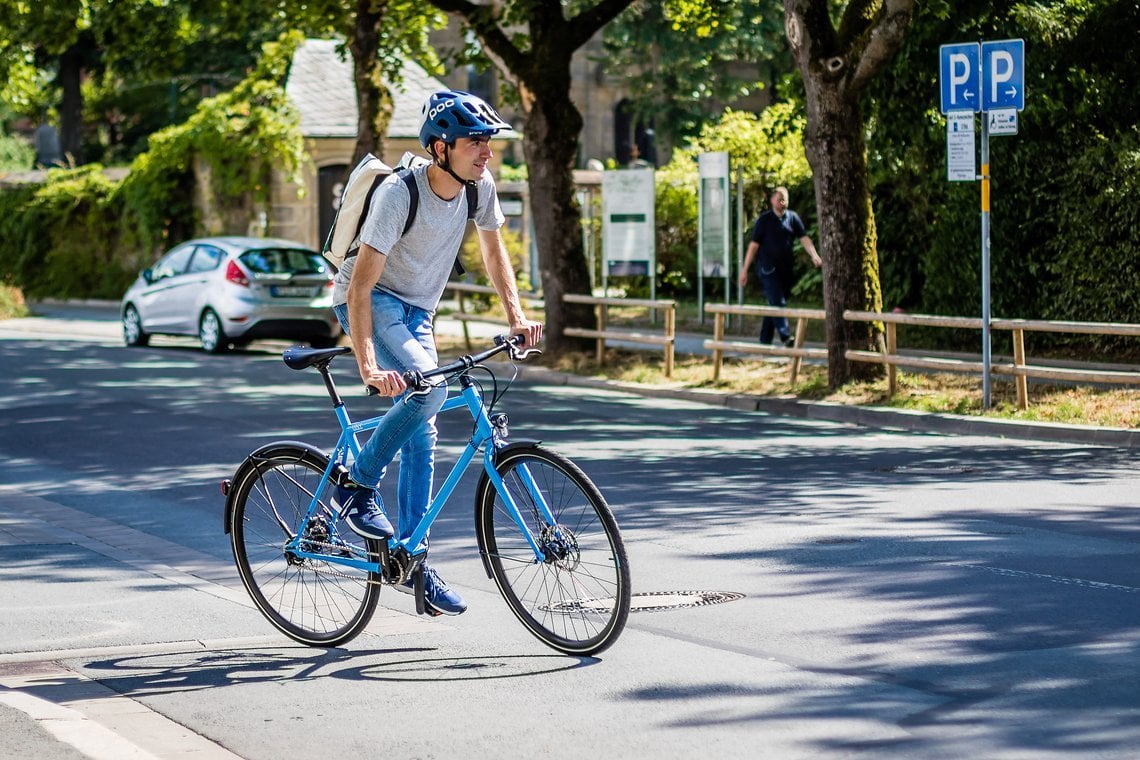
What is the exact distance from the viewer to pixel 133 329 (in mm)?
26141

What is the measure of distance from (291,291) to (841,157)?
31.4 ft

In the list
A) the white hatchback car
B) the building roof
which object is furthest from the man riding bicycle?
the building roof

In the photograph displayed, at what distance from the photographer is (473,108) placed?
21.2 feet

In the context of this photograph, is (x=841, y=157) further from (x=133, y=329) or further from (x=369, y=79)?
(x=133, y=329)

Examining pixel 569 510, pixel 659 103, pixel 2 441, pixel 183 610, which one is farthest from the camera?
pixel 659 103

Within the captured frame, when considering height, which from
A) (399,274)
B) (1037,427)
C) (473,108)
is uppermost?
(473,108)

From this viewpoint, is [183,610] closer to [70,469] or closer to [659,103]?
[70,469]

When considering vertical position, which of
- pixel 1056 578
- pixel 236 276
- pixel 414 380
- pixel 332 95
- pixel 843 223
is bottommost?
pixel 1056 578

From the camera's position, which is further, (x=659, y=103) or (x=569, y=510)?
(x=659, y=103)

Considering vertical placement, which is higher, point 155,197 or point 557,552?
point 155,197

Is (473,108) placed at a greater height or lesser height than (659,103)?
lesser

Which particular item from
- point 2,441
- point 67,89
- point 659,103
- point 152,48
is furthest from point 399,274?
point 67,89

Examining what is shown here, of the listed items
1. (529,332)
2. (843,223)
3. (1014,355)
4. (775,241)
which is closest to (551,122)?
Result: (775,241)

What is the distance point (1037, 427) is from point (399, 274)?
9.15 metres
